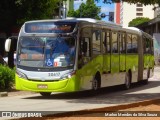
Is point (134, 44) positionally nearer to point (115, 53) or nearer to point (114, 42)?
point (115, 53)

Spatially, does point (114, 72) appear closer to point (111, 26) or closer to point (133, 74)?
point (111, 26)

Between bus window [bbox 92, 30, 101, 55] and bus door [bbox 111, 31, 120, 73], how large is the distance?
5.73ft

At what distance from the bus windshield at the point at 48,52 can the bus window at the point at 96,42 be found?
169 centimetres

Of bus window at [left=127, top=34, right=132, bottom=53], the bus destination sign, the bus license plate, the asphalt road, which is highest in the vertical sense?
the bus destination sign

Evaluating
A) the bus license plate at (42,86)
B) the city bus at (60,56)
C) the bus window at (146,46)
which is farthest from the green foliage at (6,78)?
the bus window at (146,46)

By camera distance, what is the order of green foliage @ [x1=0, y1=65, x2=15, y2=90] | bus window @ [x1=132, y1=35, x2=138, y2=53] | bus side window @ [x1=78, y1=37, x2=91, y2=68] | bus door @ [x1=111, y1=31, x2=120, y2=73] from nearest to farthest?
bus side window @ [x1=78, y1=37, x2=91, y2=68]
green foliage @ [x1=0, y1=65, x2=15, y2=90]
bus door @ [x1=111, y1=31, x2=120, y2=73]
bus window @ [x1=132, y1=35, x2=138, y2=53]

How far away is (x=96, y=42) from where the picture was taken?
65.5 ft

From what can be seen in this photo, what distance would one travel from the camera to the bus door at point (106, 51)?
2092 cm

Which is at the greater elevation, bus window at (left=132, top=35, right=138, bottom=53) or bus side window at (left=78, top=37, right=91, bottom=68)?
bus side window at (left=78, top=37, right=91, bottom=68)

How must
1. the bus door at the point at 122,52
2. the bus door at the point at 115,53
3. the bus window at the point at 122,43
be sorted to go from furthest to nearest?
the bus window at the point at 122,43
the bus door at the point at 122,52
the bus door at the point at 115,53

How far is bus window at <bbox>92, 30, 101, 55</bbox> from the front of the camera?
19688mm

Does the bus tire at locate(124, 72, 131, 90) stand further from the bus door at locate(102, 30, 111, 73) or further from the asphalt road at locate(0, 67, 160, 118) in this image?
the bus door at locate(102, 30, 111, 73)

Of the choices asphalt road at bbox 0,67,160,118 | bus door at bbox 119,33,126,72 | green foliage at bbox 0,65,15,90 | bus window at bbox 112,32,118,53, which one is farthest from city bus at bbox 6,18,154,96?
bus door at bbox 119,33,126,72

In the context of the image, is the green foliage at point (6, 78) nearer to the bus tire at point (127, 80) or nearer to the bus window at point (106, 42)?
the bus window at point (106, 42)
